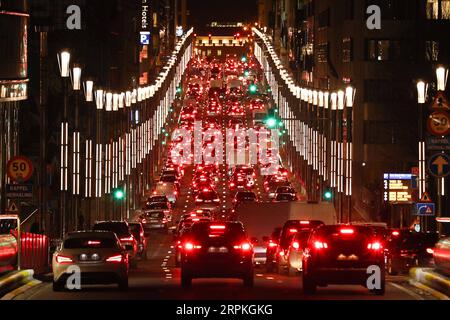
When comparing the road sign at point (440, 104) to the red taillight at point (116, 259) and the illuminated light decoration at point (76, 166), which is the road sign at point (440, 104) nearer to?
the red taillight at point (116, 259)

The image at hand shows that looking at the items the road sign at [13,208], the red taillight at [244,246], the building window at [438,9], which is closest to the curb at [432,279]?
the red taillight at [244,246]

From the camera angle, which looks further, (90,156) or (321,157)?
(321,157)

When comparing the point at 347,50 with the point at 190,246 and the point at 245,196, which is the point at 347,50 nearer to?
the point at 245,196

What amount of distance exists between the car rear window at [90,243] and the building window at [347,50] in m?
88.1

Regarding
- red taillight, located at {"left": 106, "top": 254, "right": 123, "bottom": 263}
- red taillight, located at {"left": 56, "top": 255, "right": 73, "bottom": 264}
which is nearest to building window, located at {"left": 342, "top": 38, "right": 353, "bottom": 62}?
red taillight, located at {"left": 106, "top": 254, "right": 123, "bottom": 263}

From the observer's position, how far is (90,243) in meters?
32.9

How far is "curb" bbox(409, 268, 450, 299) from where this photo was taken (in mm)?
29834

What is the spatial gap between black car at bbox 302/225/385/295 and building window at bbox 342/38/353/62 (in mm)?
88985

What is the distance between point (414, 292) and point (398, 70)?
8802 cm

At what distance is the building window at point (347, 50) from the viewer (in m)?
120

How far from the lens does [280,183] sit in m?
124
